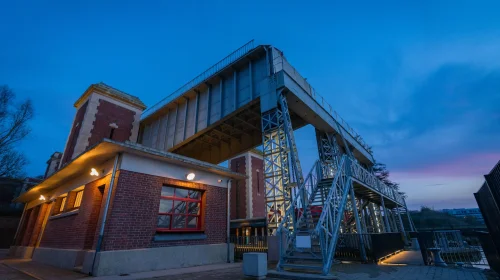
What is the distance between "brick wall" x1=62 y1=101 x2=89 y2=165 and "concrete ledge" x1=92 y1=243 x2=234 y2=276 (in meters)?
13.2

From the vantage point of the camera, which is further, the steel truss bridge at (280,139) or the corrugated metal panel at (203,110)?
the corrugated metal panel at (203,110)

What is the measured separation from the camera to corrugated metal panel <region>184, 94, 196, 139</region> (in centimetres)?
1831

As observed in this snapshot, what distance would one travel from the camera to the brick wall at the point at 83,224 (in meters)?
8.92

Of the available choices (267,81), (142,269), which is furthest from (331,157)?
(142,269)

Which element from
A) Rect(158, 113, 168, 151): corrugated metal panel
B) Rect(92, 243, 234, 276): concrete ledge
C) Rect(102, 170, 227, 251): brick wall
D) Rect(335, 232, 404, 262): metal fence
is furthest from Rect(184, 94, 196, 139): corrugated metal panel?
Rect(335, 232, 404, 262): metal fence

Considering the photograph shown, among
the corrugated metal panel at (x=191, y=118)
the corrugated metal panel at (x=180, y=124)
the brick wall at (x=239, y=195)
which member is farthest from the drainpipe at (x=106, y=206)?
the brick wall at (x=239, y=195)

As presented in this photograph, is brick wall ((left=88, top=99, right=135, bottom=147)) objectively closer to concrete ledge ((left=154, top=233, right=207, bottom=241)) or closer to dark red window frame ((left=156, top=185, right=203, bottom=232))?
dark red window frame ((left=156, top=185, right=203, bottom=232))

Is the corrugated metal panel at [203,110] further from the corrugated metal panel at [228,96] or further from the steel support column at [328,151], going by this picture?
the steel support column at [328,151]

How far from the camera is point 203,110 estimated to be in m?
18.1

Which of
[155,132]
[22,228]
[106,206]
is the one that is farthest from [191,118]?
[22,228]

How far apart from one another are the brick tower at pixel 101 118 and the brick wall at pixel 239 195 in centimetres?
1328

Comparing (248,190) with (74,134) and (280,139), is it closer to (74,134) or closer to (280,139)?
(280,139)

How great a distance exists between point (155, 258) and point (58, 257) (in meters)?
5.03

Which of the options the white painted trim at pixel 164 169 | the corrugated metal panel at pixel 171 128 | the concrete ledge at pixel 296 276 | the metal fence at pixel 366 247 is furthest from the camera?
the corrugated metal panel at pixel 171 128
